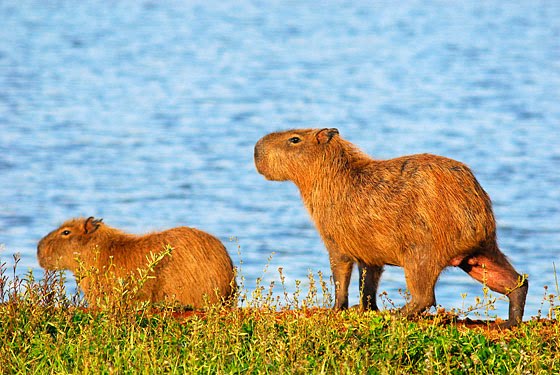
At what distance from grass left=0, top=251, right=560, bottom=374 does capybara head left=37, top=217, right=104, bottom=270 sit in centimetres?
254

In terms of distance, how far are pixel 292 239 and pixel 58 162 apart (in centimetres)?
531

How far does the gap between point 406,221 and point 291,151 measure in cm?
121

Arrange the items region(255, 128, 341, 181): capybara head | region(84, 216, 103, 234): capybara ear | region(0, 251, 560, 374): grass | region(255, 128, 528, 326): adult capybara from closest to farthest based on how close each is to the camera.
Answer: region(0, 251, 560, 374): grass → region(255, 128, 528, 326): adult capybara → region(255, 128, 341, 181): capybara head → region(84, 216, 103, 234): capybara ear

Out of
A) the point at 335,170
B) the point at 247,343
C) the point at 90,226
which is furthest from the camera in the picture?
the point at 90,226

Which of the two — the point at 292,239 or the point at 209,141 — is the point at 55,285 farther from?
the point at 209,141

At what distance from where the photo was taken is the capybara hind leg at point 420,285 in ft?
→ 24.0

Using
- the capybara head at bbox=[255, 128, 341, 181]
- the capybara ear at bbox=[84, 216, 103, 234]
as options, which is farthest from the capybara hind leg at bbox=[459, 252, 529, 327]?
the capybara ear at bbox=[84, 216, 103, 234]

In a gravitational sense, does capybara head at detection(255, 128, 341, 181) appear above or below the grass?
above

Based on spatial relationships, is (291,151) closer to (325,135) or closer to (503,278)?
(325,135)

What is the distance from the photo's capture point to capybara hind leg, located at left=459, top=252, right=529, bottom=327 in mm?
7383

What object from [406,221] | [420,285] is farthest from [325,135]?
[420,285]

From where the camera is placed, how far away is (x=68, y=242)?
962cm

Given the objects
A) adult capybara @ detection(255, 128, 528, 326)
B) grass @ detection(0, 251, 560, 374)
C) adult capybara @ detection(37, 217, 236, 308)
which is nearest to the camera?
grass @ detection(0, 251, 560, 374)

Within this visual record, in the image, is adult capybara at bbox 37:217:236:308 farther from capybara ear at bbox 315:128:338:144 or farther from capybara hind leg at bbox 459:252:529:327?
capybara hind leg at bbox 459:252:529:327
